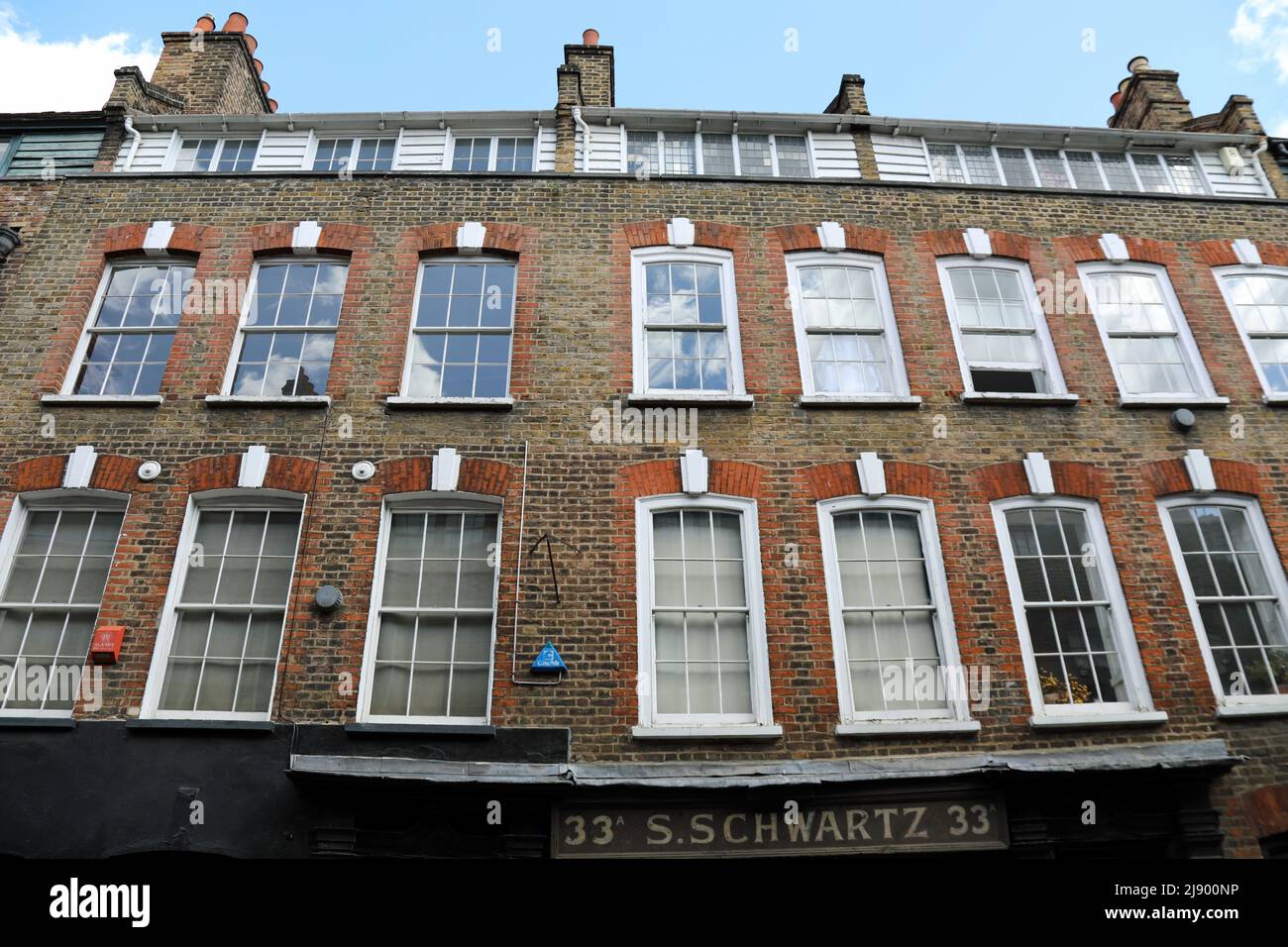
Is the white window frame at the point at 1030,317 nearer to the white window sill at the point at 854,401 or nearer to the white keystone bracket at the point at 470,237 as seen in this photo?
the white window sill at the point at 854,401

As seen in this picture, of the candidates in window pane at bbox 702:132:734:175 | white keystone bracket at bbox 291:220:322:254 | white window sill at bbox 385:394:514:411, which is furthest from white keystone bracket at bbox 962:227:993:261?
white keystone bracket at bbox 291:220:322:254

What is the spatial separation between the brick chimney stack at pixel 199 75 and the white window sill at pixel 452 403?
7.40 meters

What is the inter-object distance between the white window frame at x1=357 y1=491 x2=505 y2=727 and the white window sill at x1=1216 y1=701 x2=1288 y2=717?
7.50 metres

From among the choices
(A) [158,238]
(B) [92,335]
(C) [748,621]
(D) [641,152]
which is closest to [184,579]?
(B) [92,335]

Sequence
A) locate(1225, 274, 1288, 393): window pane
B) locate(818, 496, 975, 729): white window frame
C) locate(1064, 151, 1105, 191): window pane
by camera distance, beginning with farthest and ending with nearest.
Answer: locate(1064, 151, 1105, 191): window pane < locate(1225, 274, 1288, 393): window pane < locate(818, 496, 975, 729): white window frame

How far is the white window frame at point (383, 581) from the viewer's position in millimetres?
7762

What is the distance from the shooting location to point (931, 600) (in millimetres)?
8430

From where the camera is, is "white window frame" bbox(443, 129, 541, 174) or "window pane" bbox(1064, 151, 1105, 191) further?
"window pane" bbox(1064, 151, 1105, 191)

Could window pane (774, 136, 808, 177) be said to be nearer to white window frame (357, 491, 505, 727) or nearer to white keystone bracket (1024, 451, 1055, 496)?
white keystone bracket (1024, 451, 1055, 496)

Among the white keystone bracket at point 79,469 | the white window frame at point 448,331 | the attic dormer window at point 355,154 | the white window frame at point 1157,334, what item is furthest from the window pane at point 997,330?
the white keystone bracket at point 79,469

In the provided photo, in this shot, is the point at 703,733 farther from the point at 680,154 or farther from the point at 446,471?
the point at 680,154

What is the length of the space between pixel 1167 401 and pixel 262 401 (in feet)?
35.8

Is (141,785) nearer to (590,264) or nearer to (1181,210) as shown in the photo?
(590,264)

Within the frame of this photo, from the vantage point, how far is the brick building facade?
24.1 ft
